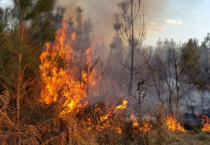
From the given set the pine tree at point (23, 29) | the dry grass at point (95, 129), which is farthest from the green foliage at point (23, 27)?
the dry grass at point (95, 129)

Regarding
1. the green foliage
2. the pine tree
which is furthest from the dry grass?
the green foliage

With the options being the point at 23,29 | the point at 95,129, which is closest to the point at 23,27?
the point at 23,29

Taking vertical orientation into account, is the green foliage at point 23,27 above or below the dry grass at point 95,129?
above

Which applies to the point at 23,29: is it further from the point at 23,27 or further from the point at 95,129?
the point at 95,129

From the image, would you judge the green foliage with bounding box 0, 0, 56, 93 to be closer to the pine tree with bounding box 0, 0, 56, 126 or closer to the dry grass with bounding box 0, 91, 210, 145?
the pine tree with bounding box 0, 0, 56, 126

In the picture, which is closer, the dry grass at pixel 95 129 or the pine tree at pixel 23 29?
the dry grass at pixel 95 129

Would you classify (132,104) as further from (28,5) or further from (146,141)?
(28,5)

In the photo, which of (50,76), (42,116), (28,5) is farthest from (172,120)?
(28,5)

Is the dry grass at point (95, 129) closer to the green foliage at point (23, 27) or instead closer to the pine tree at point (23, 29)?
the pine tree at point (23, 29)

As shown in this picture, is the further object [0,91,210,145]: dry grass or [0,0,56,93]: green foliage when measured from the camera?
[0,0,56,93]: green foliage

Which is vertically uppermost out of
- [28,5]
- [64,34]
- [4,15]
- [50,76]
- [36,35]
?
[64,34]

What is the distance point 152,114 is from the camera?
458cm

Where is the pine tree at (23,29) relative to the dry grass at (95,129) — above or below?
above

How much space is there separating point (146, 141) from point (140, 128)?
1.23ft
